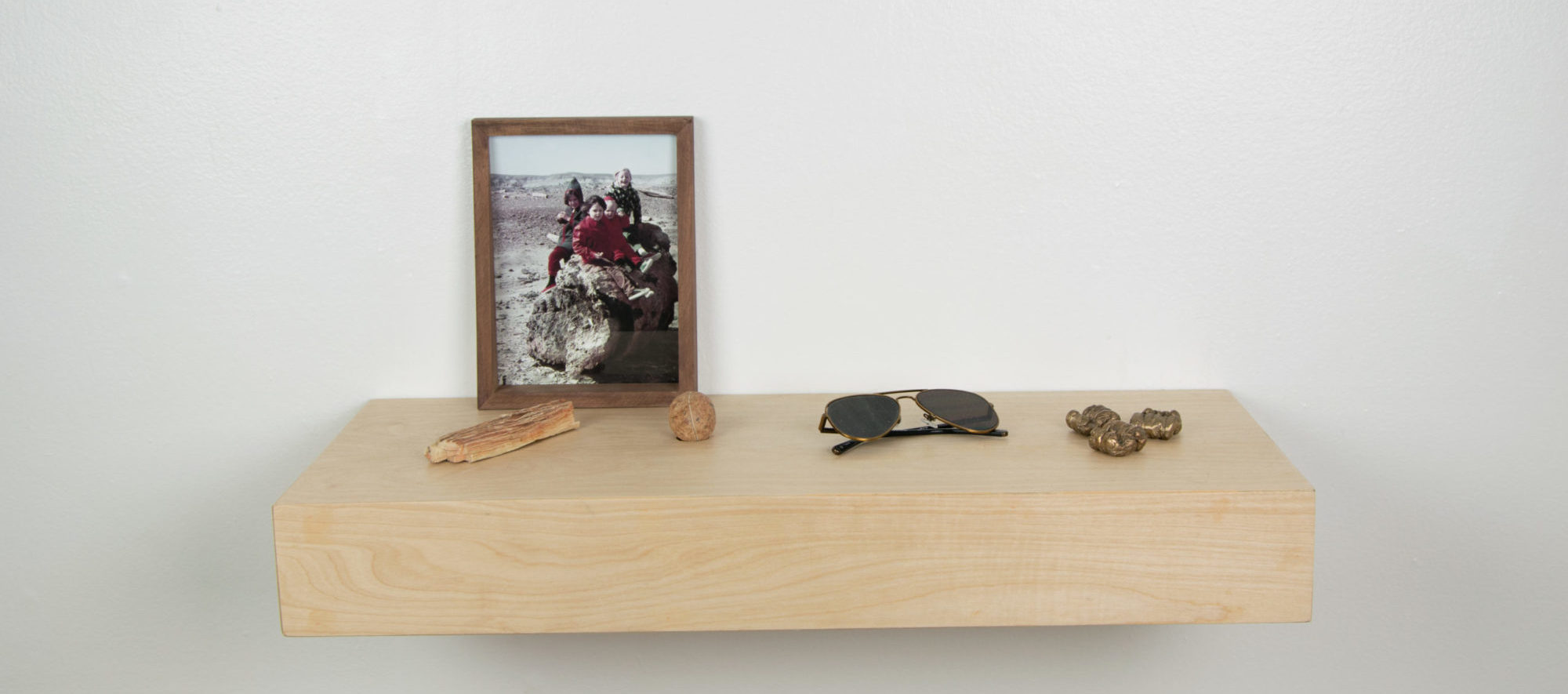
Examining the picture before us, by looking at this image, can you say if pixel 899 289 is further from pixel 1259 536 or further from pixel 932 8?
pixel 1259 536

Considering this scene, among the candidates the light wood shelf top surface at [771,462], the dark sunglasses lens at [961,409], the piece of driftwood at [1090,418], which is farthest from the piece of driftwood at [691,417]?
the piece of driftwood at [1090,418]

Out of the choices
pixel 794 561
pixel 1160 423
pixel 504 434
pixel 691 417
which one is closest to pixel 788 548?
pixel 794 561

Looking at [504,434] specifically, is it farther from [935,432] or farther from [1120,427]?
[1120,427]

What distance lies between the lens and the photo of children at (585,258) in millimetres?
1184

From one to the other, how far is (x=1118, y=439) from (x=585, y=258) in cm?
64

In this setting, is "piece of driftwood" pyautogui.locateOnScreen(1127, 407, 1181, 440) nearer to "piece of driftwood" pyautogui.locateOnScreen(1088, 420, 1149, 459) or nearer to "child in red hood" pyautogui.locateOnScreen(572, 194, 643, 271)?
"piece of driftwood" pyautogui.locateOnScreen(1088, 420, 1149, 459)

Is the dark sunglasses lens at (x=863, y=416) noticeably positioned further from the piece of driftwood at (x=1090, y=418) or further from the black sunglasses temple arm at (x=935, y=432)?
the piece of driftwood at (x=1090, y=418)

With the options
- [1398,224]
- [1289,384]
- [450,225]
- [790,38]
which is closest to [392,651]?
[450,225]

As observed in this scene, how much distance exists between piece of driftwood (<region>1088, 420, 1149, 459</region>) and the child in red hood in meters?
0.56

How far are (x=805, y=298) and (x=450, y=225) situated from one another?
1.44 ft

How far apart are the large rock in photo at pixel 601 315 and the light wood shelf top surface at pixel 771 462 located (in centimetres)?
7

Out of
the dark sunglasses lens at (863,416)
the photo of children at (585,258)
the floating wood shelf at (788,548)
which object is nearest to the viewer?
the floating wood shelf at (788,548)

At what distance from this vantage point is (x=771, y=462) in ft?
3.43

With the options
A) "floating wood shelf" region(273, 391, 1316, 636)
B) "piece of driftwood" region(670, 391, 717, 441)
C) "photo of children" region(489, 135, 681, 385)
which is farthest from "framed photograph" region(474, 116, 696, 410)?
"floating wood shelf" region(273, 391, 1316, 636)
